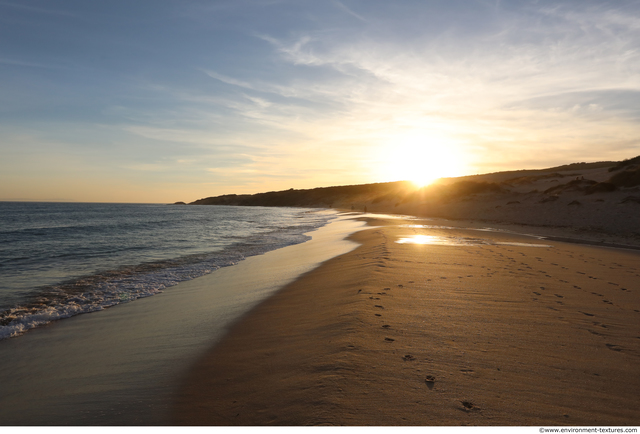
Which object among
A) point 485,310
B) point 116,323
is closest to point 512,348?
point 485,310

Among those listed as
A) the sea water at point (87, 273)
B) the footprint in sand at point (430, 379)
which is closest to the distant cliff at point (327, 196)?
the sea water at point (87, 273)

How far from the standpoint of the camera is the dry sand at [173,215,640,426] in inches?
125

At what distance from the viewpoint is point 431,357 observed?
416 cm

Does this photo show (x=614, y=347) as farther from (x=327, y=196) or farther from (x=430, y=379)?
(x=327, y=196)

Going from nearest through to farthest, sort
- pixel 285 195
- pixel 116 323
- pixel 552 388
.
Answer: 1. pixel 552 388
2. pixel 116 323
3. pixel 285 195

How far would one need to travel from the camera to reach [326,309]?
20.9ft

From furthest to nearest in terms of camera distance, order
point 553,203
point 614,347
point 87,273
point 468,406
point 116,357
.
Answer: point 553,203, point 87,273, point 116,357, point 614,347, point 468,406

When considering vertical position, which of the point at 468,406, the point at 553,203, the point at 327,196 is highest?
the point at 327,196

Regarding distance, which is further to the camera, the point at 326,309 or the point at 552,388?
the point at 326,309

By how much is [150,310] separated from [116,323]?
2.77 feet

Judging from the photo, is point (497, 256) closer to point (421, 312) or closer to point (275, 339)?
point (421, 312)

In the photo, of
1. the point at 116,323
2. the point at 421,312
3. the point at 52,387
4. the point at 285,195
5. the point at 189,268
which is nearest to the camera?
the point at 52,387

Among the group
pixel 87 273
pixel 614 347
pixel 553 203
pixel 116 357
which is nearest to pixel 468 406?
pixel 614 347

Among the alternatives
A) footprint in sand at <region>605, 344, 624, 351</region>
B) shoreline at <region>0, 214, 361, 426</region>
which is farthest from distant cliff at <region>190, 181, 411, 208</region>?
footprint in sand at <region>605, 344, 624, 351</region>
